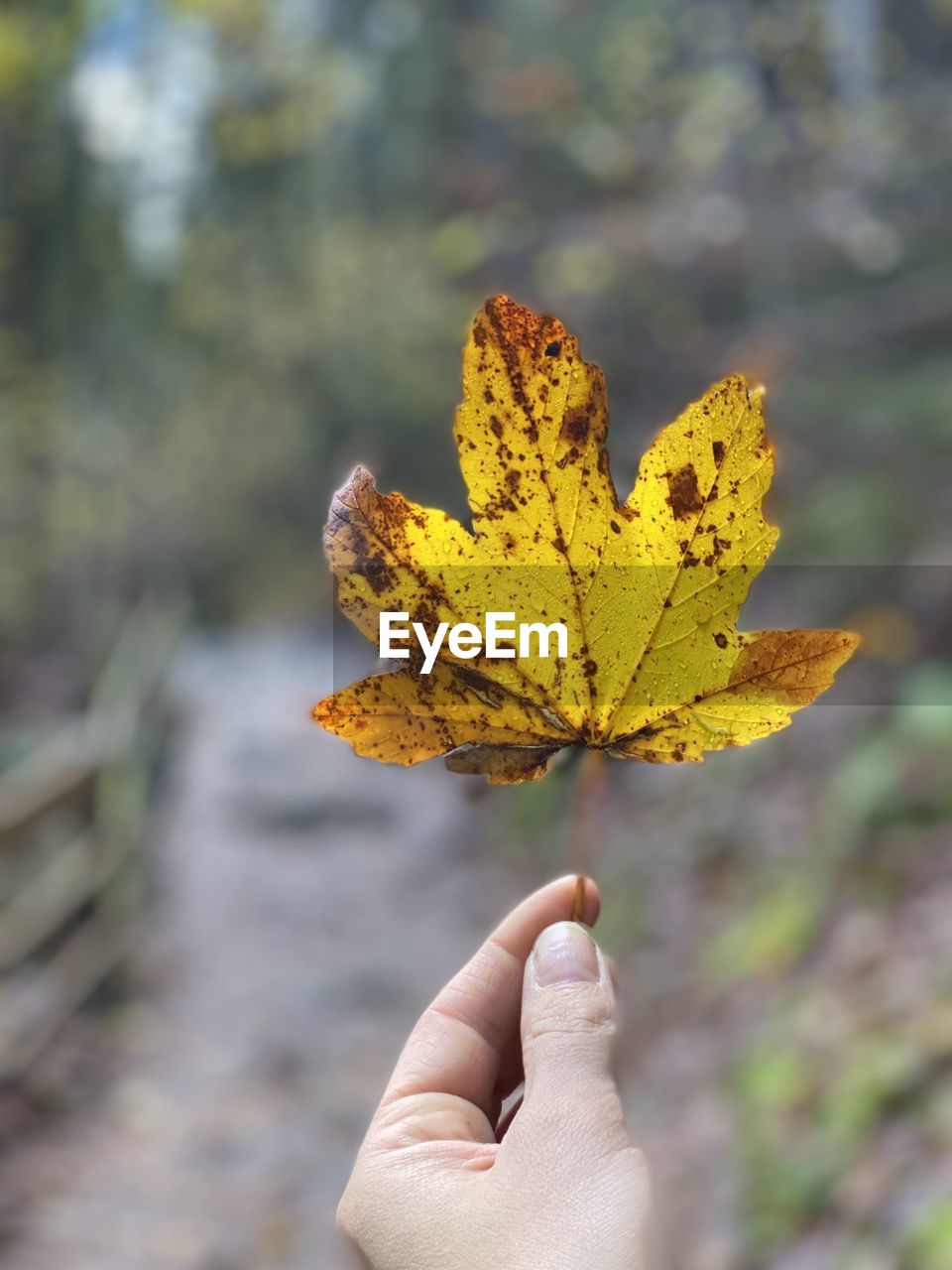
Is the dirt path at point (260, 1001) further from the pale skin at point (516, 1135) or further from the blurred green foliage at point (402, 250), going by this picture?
the pale skin at point (516, 1135)

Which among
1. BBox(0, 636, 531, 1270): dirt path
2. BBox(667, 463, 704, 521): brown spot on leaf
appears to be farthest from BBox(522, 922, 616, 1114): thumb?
BBox(0, 636, 531, 1270): dirt path

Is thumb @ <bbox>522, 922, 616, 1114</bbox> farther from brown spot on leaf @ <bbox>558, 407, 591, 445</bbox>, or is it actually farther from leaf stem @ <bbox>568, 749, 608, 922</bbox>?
brown spot on leaf @ <bbox>558, 407, 591, 445</bbox>

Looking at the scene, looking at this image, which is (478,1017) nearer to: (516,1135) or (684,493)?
(516,1135)

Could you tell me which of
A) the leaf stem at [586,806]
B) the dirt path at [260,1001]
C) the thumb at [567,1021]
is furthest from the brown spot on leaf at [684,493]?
the dirt path at [260,1001]

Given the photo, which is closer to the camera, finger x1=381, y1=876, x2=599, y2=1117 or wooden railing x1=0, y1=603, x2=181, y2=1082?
finger x1=381, y1=876, x2=599, y2=1117

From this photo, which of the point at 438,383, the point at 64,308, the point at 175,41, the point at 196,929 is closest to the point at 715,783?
the point at 196,929

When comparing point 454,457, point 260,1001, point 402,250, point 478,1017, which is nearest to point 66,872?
point 260,1001
